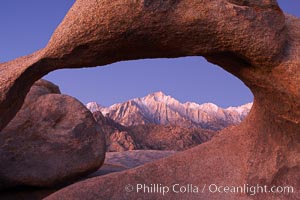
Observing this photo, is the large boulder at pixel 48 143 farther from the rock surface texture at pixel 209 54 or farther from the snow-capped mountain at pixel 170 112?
the snow-capped mountain at pixel 170 112

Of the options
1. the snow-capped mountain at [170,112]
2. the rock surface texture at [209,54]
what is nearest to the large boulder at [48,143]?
the rock surface texture at [209,54]

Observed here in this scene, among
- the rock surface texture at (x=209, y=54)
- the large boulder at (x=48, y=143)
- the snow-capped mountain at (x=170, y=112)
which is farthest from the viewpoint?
the snow-capped mountain at (x=170, y=112)

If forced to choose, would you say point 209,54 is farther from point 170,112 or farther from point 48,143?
point 170,112

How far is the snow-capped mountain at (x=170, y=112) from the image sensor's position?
3447 cm

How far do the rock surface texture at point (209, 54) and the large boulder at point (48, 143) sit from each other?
166 cm

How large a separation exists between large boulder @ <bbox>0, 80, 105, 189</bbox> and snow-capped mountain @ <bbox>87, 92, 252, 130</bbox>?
24916 millimetres

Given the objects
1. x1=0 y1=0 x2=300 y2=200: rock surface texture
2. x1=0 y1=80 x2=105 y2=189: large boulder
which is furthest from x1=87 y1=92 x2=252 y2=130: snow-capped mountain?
x1=0 y1=0 x2=300 y2=200: rock surface texture

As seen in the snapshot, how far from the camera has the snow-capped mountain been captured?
A: 113 ft

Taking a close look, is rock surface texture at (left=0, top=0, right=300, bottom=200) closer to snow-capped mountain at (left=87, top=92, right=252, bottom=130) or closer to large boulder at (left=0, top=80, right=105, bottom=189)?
large boulder at (left=0, top=80, right=105, bottom=189)

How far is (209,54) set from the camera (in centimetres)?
351

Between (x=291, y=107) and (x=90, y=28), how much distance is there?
2.02 metres

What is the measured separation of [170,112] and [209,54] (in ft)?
122

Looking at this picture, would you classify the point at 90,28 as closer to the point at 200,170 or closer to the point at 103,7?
the point at 103,7

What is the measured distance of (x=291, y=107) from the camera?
3.59 m
